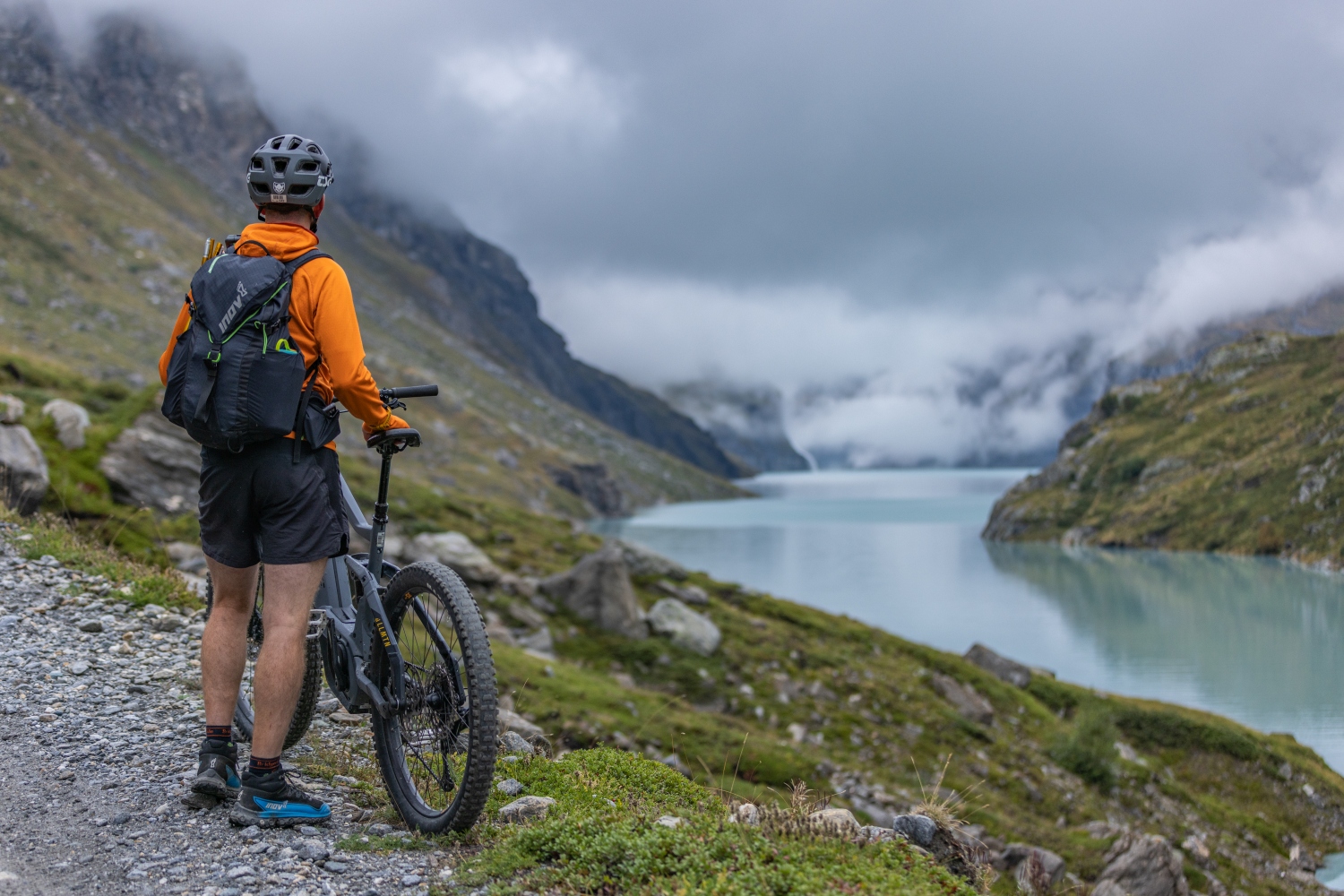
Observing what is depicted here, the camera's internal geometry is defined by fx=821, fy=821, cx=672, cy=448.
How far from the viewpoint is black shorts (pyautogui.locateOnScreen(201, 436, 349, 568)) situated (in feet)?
15.3

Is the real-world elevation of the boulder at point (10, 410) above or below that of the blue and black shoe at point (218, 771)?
above

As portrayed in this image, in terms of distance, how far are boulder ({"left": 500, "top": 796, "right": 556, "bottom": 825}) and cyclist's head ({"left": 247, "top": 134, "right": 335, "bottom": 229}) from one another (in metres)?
3.83

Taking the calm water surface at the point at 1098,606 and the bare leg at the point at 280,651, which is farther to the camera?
the calm water surface at the point at 1098,606

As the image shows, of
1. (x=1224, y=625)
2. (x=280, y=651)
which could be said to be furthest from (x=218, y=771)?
(x=1224, y=625)

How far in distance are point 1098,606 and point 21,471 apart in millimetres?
87902

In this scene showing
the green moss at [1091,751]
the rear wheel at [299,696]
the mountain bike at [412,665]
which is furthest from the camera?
the green moss at [1091,751]

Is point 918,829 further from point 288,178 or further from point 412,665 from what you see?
point 288,178

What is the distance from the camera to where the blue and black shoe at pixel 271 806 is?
15.9ft

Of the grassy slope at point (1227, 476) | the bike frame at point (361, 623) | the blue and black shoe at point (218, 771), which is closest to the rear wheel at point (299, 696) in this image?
the bike frame at point (361, 623)

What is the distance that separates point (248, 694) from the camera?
704 centimetres

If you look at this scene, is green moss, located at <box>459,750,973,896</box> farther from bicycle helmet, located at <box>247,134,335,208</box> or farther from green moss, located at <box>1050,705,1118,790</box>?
green moss, located at <box>1050,705,1118,790</box>

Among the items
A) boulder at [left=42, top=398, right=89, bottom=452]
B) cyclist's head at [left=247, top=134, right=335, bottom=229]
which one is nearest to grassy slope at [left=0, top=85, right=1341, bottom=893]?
boulder at [left=42, top=398, right=89, bottom=452]

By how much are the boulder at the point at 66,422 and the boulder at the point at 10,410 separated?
1.03m

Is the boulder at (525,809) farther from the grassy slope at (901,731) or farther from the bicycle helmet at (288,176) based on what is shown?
the grassy slope at (901,731)
